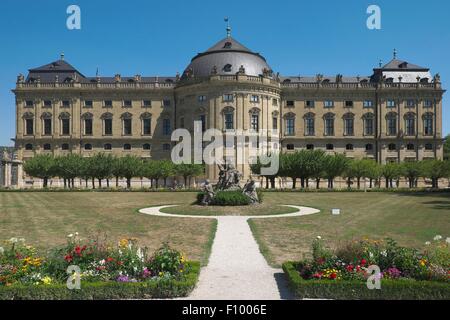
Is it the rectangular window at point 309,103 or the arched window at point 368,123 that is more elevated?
the rectangular window at point 309,103

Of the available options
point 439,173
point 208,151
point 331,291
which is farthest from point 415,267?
point 208,151

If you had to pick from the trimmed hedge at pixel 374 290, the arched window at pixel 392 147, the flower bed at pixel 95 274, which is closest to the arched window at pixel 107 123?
the arched window at pixel 392 147

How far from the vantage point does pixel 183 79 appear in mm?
69000

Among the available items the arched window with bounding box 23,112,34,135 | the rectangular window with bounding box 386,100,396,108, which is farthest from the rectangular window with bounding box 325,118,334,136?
the arched window with bounding box 23,112,34,135

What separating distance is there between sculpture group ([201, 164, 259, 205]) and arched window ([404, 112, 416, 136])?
2105 inches

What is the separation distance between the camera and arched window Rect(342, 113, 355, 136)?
72812 millimetres

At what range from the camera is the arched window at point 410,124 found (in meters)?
71.9

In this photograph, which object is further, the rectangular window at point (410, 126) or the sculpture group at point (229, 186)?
the rectangular window at point (410, 126)

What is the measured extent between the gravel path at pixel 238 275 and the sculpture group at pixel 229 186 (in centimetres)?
1173

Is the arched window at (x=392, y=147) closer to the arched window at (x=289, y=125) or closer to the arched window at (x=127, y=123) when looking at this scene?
the arched window at (x=289, y=125)

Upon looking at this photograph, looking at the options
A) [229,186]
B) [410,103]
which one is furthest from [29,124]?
[410,103]

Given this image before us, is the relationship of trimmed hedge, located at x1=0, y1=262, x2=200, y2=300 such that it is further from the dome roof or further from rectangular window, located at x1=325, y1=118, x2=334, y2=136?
rectangular window, located at x1=325, y1=118, x2=334, y2=136

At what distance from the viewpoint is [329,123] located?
7312 centimetres
